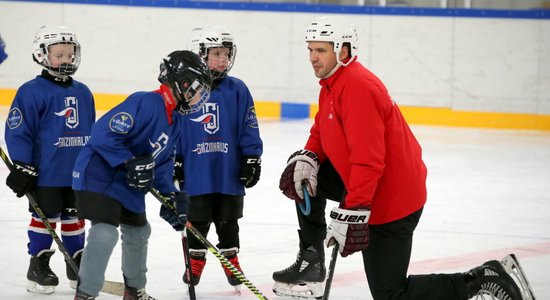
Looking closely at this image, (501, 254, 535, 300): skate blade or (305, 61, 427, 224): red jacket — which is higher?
(305, 61, 427, 224): red jacket

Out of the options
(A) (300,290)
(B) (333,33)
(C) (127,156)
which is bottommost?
(A) (300,290)

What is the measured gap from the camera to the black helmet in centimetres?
344

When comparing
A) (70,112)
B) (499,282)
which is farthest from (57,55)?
(499,282)

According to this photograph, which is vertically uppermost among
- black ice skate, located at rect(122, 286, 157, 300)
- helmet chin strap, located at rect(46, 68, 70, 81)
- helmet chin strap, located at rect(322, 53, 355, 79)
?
helmet chin strap, located at rect(322, 53, 355, 79)

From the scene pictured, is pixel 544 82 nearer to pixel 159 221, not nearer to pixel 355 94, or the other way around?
pixel 159 221

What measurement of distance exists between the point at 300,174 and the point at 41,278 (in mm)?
1146

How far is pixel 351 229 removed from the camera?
3227 millimetres

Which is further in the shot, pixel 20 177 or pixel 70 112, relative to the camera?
pixel 70 112

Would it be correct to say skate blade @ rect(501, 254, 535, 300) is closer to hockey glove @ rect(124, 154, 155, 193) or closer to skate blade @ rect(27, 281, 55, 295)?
hockey glove @ rect(124, 154, 155, 193)

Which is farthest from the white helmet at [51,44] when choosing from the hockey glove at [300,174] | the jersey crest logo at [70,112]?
the hockey glove at [300,174]

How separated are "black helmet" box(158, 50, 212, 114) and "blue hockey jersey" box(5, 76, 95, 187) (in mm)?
787

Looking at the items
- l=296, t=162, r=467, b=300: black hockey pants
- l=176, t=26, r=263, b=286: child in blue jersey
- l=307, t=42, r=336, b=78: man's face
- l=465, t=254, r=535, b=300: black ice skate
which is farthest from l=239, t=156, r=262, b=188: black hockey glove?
l=465, t=254, r=535, b=300: black ice skate

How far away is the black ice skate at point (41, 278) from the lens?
159 inches

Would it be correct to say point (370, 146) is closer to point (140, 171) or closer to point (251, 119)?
point (140, 171)
